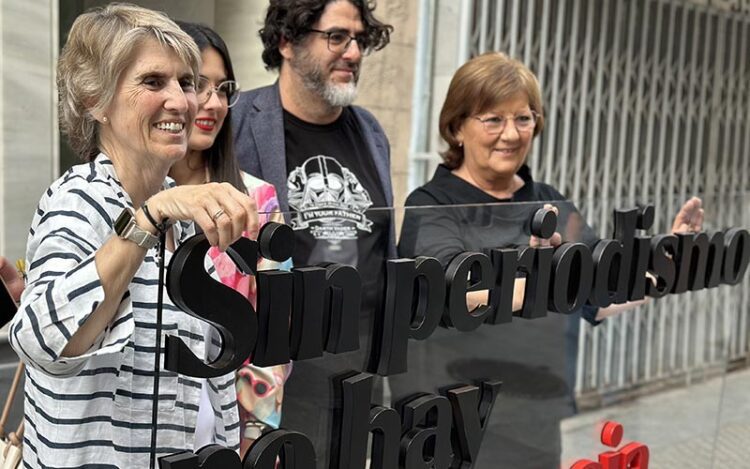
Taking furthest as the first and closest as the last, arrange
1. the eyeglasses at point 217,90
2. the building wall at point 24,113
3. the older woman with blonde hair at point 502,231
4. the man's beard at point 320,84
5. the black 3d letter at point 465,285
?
1. the building wall at point 24,113
2. the man's beard at point 320,84
3. the eyeglasses at point 217,90
4. the older woman with blonde hair at point 502,231
5. the black 3d letter at point 465,285

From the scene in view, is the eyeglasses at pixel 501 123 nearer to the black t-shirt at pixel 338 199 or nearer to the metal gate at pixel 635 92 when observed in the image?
the black t-shirt at pixel 338 199

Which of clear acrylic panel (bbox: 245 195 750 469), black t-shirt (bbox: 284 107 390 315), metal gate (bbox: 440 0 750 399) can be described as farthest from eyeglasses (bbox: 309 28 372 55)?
metal gate (bbox: 440 0 750 399)

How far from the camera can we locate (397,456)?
2.03 meters

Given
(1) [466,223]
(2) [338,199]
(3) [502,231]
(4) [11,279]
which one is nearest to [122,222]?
(4) [11,279]

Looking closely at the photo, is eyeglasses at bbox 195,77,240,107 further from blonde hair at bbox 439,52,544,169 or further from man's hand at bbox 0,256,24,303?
blonde hair at bbox 439,52,544,169

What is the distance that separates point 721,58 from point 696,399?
3.92m

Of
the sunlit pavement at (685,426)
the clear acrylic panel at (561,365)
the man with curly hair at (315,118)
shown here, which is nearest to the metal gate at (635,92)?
the sunlit pavement at (685,426)

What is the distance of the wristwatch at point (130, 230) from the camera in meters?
1.47

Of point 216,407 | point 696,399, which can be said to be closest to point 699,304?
point 696,399

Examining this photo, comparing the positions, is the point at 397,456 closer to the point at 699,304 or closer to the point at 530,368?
the point at 530,368

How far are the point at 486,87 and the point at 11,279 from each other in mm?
1488

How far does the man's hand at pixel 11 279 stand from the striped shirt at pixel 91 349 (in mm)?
411

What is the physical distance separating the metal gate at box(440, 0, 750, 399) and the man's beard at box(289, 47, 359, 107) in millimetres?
1755

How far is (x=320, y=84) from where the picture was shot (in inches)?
114
